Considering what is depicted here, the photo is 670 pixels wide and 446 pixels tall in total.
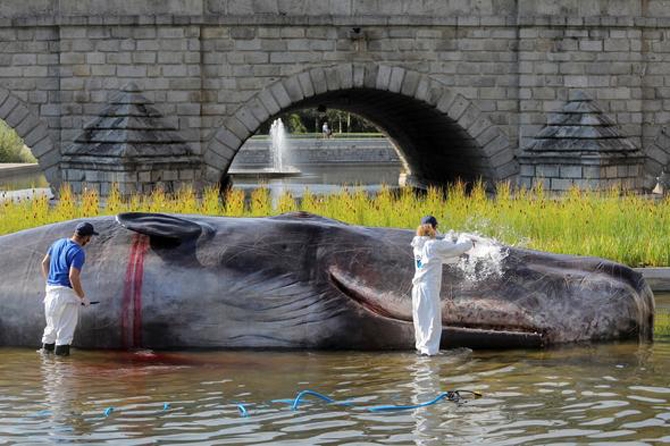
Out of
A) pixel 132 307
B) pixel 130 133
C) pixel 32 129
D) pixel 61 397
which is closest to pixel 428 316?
pixel 132 307

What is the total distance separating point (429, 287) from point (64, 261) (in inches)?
101

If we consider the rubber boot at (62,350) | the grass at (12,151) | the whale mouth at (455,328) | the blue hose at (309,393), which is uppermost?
the grass at (12,151)

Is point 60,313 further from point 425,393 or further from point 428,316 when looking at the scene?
point 425,393

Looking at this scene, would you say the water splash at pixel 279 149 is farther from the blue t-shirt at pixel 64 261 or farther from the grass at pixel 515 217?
the blue t-shirt at pixel 64 261

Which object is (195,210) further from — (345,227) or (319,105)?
(319,105)

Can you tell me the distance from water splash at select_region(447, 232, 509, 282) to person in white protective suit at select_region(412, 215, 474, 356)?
0.31m

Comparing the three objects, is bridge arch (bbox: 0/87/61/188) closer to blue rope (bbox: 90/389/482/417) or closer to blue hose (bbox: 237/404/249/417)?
blue rope (bbox: 90/389/482/417)

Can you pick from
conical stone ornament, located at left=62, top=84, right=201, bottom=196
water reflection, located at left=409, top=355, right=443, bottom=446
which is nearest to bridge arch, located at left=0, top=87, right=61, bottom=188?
conical stone ornament, located at left=62, top=84, right=201, bottom=196

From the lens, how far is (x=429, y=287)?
363 inches

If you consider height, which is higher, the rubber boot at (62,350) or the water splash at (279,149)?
the water splash at (279,149)

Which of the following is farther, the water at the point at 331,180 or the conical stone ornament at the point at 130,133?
the water at the point at 331,180

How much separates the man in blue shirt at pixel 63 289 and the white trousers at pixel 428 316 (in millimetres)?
2372

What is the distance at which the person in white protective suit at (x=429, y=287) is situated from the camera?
9195 mm

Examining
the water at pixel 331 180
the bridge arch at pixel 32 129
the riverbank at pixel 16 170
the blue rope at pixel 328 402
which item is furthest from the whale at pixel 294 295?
the riverbank at pixel 16 170
